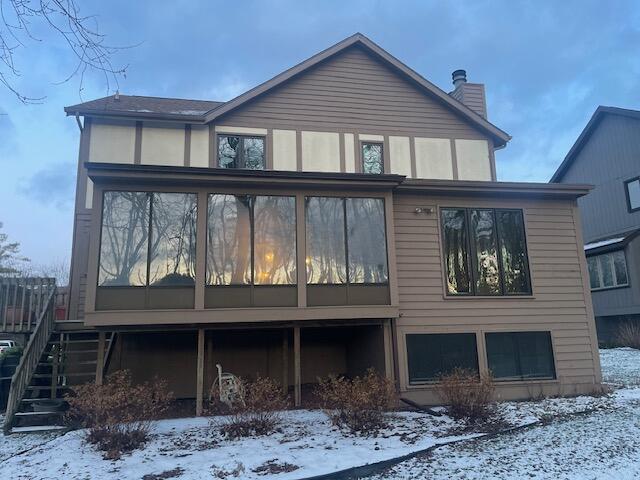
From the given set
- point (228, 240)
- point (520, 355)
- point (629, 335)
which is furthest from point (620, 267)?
point (228, 240)

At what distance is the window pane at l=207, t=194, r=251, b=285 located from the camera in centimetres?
888

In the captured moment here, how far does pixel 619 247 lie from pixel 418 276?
13216 millimetres

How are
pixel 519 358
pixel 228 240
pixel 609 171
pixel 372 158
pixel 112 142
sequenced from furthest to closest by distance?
1. pixel 609 171
2. pixel 372 158
3. pixel 112 142
4. pixel 519 358
5. pixel 228 240

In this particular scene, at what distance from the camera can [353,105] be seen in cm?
1309

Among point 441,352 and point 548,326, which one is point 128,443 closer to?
point 441,352

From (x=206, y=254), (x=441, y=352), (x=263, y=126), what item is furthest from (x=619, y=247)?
(x=206, y=254)

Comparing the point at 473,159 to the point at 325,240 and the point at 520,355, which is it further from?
the point at 325,240

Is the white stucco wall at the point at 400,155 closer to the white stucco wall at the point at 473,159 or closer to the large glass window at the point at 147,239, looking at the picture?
the white stucco wall at the point at 473,159

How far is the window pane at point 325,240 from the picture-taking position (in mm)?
9227

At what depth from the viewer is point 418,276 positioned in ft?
32.6

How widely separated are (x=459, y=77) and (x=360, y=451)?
1214cm

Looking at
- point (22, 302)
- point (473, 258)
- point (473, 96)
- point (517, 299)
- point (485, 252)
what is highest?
point (473, 96)

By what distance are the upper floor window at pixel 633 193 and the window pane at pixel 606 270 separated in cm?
249

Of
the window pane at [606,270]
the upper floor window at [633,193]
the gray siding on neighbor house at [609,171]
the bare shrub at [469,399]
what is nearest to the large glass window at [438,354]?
the bare shrub at [469,399]
